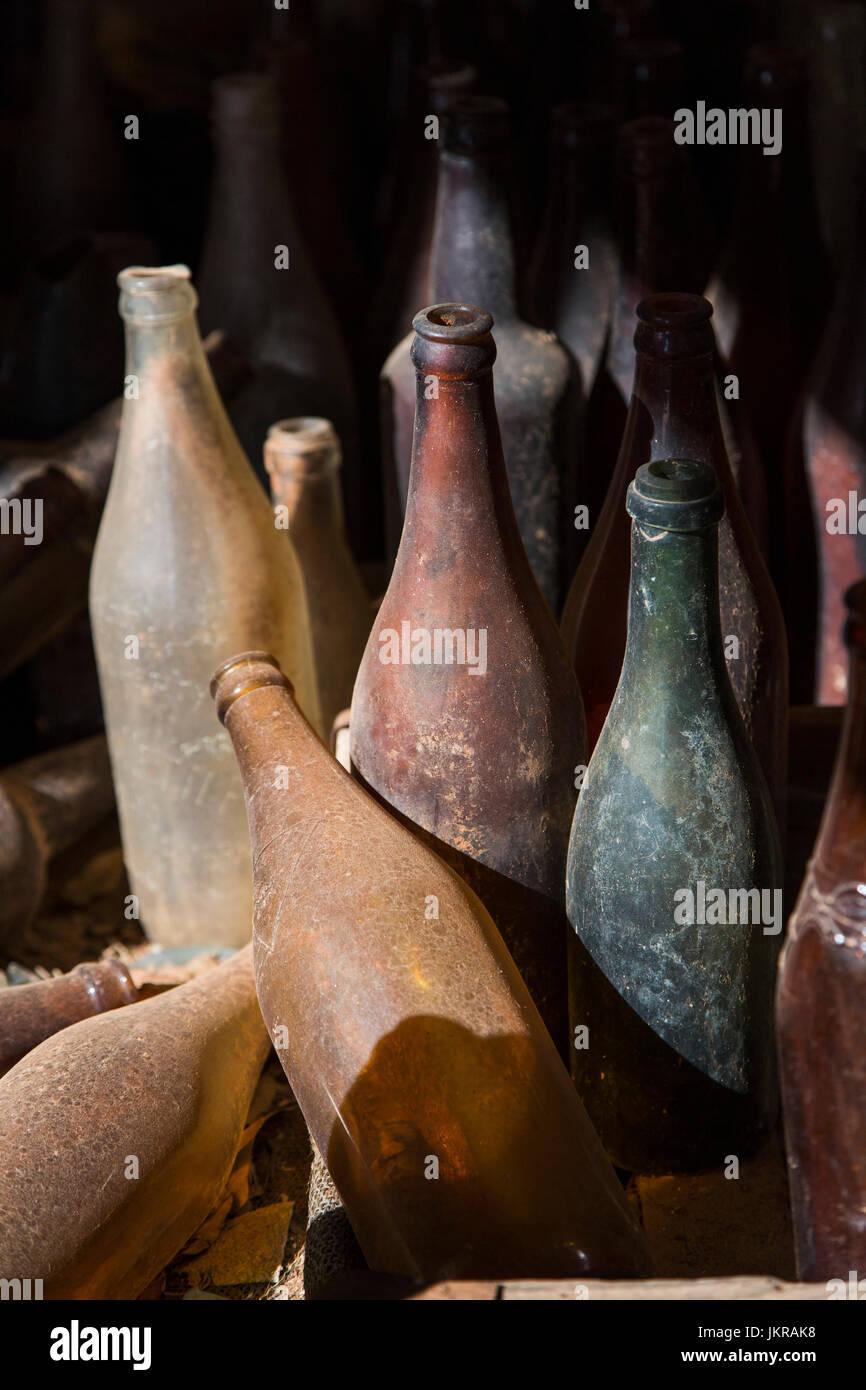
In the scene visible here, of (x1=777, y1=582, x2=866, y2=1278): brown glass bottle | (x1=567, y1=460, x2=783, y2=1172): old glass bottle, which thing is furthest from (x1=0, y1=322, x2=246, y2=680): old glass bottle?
(x1=777, y1=582, x2=866, y2=1278): brown glass bottle

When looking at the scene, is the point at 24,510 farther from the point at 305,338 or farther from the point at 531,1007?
the point at 531,1007

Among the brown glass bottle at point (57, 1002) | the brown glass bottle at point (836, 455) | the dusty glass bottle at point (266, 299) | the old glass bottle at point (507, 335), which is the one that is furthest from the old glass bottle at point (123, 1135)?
the dusty glass bottle at point (266, 299)

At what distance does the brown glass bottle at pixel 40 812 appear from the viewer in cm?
131

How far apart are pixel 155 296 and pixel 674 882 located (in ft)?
2.00

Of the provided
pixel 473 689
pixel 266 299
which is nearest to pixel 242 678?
pixel 473 689

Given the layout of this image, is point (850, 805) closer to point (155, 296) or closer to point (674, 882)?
point (674, 882)

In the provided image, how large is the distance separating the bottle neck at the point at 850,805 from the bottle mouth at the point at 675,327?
35 centimetres

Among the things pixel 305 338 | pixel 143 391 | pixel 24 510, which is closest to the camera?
pixel 143 391

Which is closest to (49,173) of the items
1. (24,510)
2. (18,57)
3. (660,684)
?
(18,57)

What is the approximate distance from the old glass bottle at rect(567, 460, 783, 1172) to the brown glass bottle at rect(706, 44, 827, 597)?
2.02ft

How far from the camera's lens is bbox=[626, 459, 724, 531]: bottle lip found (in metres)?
0.73

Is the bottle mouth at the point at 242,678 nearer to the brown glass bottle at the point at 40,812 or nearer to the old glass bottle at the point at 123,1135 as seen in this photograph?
the old glass bottle at the point at 123,1135
